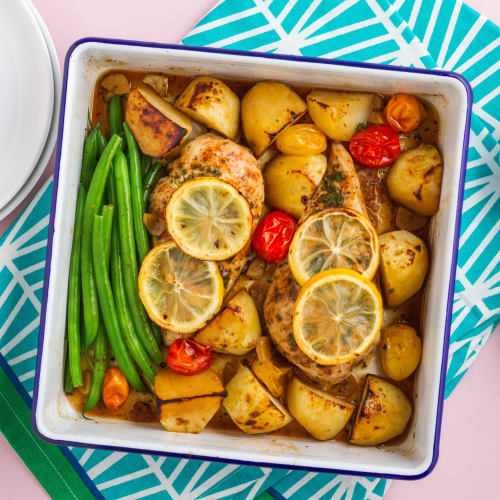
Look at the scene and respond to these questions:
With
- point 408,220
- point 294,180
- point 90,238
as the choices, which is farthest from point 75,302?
point 408,220

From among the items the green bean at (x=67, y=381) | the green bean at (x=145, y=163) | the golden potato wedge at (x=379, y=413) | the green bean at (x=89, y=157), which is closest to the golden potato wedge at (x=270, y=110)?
the green bean at (x=145, y=163)

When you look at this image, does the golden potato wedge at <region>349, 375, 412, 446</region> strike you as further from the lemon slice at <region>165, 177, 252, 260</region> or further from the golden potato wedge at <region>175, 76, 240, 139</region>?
the golden potato wedge at <region>175, 76, 240, 139</region>

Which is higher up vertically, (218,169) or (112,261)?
(218,169)

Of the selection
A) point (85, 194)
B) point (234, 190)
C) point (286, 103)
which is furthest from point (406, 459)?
point (85, 194)

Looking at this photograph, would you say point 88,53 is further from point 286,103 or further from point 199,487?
point 199,487

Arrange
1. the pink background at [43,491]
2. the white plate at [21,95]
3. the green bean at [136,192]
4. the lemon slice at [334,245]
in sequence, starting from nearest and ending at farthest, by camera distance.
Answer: the lemon slice at [334,245], the green bean at [136,192], the white plate at [21,95], the pink background at [43,491]

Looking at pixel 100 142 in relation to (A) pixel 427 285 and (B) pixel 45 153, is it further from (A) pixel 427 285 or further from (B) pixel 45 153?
(A) pixel 427 285

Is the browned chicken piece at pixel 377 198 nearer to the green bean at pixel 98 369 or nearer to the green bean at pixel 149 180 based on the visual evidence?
the green bean at pixel 149 180
